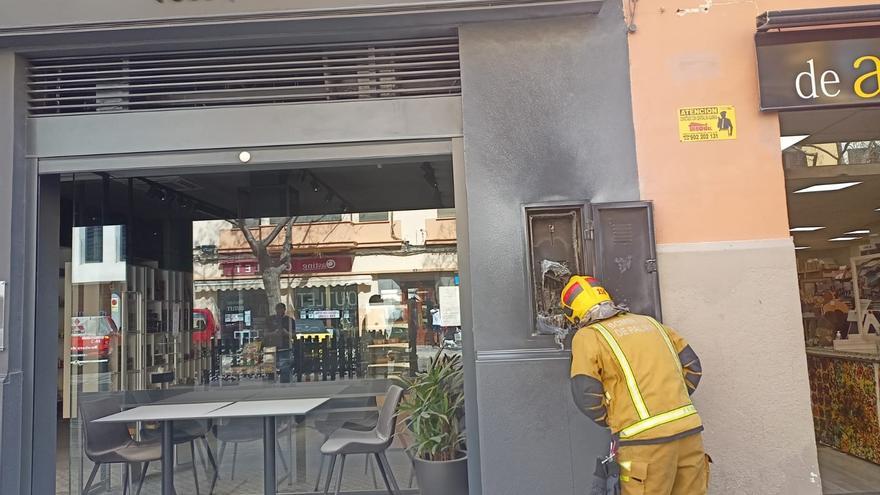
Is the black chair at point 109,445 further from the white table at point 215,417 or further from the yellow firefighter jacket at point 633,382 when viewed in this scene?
the yellow firefighter jacket at point 633,382

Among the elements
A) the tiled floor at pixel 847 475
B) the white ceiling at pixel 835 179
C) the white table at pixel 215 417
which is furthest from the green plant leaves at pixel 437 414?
the white ceiling at pixel 835 179

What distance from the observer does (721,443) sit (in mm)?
3826

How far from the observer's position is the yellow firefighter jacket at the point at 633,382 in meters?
2.86

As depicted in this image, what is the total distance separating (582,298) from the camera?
10.4ft

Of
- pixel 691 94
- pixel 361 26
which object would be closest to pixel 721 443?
pixel 691 94

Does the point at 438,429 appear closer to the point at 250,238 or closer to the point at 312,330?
the point at 312,330

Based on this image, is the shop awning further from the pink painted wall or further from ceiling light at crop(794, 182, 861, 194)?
ceiling light at crop(794, 182, 861, 194)

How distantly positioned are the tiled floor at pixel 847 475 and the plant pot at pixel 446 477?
9.32 feet

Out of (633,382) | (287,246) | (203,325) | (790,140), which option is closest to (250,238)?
(287,246)

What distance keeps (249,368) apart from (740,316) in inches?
238

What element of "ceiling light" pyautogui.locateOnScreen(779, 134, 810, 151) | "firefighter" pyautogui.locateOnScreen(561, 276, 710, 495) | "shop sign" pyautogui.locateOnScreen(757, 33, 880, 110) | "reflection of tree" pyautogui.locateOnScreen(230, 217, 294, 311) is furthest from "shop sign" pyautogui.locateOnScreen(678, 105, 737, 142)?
"reflection of tree" pyautogui.locateOnScreen(230, 217, 294, 311)

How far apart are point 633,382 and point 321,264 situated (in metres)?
6.06

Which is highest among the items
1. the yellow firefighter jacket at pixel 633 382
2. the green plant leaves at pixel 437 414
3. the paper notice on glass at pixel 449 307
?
the paper notice on glass at pixel 449 307

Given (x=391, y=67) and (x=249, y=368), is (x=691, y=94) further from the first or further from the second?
(x=249, y=368)
